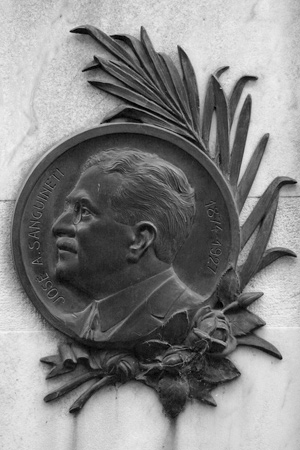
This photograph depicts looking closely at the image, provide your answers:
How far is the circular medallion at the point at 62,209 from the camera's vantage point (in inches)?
283

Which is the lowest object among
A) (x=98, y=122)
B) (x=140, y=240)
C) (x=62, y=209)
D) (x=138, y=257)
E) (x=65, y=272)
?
(x=65, y=272)

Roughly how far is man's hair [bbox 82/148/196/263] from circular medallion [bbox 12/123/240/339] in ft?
0.21

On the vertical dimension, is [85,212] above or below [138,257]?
above

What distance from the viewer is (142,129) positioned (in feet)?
23.8

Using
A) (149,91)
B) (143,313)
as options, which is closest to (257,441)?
(143,313)


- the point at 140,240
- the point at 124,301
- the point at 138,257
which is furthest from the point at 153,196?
the point at 124,301

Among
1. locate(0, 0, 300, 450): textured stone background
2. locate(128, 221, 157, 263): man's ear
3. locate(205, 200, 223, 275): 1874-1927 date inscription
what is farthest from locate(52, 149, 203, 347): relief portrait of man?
locate(0, 0, 300, 450): textured stone background

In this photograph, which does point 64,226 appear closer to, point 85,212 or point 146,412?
point 85,212

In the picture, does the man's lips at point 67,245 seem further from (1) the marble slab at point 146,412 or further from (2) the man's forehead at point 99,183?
(1) the marble slab at point 146,412

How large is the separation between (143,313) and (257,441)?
1099 millimetres

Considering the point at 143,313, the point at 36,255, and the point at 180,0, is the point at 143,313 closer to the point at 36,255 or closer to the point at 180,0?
the point at 36,255

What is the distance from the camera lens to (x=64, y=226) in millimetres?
7152

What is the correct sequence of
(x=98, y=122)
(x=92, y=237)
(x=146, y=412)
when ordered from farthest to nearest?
1. (x=98, y=122)
2. (x=146, y=412)
3. (x=92, y=237)

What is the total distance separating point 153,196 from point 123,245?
36 centimetres
